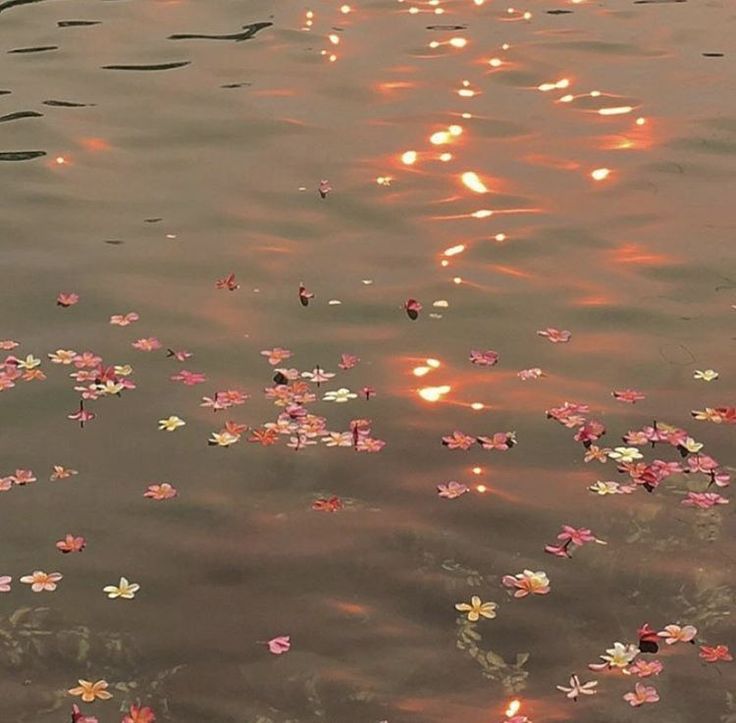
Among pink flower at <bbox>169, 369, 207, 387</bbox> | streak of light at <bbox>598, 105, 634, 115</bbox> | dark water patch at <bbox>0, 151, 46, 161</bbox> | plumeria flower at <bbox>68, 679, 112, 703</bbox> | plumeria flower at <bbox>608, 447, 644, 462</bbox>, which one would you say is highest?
dark water patch at <bbox>0, 151, 46, 161</bbox>

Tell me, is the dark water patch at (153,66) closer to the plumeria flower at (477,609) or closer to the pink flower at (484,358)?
A: the pink flower at (484,358)

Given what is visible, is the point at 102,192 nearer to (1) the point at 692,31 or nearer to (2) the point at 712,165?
(2) the point at 712,165

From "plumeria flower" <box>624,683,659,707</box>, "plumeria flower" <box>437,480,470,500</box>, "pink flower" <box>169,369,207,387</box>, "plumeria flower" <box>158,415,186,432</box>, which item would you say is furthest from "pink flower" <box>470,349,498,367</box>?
"plumeria flower" <box>624,683,659,707</box>

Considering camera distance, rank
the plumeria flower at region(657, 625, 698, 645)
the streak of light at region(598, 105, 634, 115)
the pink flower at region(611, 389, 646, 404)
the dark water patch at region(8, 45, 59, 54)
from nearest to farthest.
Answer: the plumeria flower at region(657, 625, 698, 645) → the pink flower at region(611, 389, 646, 404) → the streak of light at region(598, 105, 634, 115) → the dark water patch at region(8, 45, 59, 54)

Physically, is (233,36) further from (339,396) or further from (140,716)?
(140,716)

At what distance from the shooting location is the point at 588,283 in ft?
31.8

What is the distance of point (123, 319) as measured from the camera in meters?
9.27

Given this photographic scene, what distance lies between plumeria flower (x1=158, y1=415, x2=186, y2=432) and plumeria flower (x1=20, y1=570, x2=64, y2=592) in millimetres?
1383

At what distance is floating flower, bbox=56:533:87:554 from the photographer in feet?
23.5

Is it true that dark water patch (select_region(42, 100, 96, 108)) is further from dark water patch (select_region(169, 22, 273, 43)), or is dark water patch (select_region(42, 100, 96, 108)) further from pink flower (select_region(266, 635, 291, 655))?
pink flower (select_region(266, 635, 291, 655))

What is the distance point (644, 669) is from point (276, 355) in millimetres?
3439

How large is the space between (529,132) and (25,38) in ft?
18.8

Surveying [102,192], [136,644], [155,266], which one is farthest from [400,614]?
[102,192]

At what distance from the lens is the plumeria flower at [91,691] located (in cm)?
621
